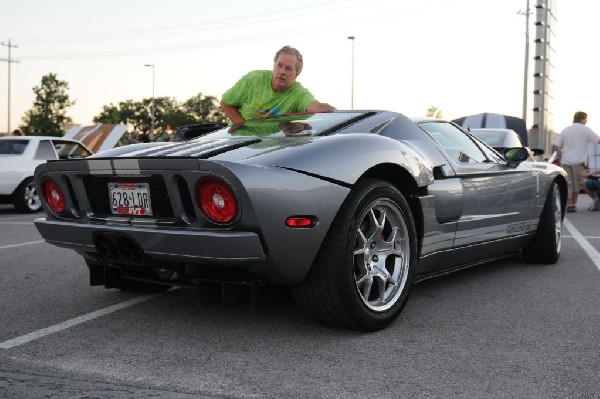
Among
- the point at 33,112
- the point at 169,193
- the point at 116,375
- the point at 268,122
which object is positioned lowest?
the point at 116,375

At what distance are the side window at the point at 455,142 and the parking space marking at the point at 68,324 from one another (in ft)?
6.62

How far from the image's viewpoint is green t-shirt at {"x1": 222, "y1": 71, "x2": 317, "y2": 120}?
16.3ft

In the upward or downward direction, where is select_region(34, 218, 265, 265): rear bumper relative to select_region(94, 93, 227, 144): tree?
downward

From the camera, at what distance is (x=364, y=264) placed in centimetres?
351

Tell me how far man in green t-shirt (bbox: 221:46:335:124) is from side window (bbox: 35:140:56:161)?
820cm

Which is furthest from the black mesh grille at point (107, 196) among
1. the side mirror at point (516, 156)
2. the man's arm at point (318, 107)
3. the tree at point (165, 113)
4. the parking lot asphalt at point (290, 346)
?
the tree at point (165, 113)

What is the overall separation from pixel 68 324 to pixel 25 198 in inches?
349

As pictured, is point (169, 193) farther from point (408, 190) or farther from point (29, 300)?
point (29, 300)

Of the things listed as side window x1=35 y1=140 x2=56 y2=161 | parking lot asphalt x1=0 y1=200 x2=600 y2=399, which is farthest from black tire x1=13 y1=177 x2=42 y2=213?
parking lot asphalt x1=0 y1=200 x2=600 y2=399

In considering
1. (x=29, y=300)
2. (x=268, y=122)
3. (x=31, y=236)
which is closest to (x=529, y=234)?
(x=268, y=122)

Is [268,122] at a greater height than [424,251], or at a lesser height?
greater

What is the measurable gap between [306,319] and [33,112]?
75.3 meters

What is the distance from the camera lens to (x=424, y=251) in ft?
13.0

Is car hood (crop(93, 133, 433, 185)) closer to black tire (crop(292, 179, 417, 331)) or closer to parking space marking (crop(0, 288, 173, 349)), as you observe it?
black tire (crop(292, 179, 417, 331))
